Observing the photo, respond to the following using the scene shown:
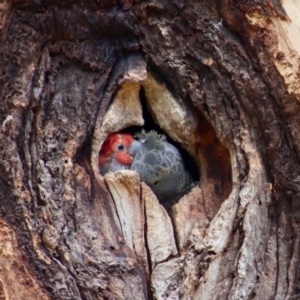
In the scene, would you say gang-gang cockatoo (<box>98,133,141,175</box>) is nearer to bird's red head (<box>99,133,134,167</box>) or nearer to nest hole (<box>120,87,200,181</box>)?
bird's red head (<box>99,133,134,167</box>)

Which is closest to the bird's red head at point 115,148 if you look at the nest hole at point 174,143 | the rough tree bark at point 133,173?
the nest hole at point 174,143

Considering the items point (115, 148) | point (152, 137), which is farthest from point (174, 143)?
point (115, 148)

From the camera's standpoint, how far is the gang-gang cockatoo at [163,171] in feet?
12.3

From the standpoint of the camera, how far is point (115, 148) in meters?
3.83

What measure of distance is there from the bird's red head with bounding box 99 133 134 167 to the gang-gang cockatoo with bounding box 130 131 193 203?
0.33 ft

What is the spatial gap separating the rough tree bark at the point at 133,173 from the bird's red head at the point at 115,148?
0.30m

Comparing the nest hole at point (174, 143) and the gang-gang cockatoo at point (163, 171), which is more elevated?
the nest hole at point (174, 143)

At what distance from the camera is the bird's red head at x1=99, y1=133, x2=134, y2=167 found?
383cm

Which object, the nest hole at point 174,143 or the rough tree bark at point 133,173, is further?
the nest hole at point 174,143

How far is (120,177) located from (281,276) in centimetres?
96

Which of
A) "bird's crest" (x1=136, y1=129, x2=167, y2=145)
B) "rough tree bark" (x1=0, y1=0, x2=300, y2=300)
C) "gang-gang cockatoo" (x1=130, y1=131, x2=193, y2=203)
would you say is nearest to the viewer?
"rough tree bark" (x1=0, y1=0, x2=300, y2=300)

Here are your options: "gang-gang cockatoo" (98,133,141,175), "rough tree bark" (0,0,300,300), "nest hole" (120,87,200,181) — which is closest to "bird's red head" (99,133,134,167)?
"gang-gang cockatoo" (98,133,141,175)

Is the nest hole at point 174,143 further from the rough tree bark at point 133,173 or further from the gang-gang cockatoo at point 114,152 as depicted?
the rough tree bark at point 133,173

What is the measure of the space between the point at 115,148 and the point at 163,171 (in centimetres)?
34
